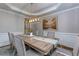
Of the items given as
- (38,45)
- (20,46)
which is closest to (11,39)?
(20,46)

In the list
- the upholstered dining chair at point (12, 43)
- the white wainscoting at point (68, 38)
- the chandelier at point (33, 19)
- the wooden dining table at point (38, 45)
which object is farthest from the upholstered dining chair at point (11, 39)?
the white wainscoting at point (68, 38)

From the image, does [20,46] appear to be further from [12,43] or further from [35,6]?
[35,6]

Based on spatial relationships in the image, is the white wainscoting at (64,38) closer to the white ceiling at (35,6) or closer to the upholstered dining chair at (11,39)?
the upholstered dining chair at (11,39)

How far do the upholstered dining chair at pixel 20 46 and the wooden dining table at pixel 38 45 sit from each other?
0.20ft

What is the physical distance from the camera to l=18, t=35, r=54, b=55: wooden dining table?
1350 mm

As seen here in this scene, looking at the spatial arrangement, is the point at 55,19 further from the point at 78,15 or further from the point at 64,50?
the point at 64,50

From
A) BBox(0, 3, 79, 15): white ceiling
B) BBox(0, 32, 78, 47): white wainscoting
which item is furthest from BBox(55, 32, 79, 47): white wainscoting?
BBox(0, 3, 79, 15): white ceiling

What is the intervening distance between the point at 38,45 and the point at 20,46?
293mm

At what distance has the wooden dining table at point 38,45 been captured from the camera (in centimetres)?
135

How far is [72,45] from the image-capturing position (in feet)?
4.52

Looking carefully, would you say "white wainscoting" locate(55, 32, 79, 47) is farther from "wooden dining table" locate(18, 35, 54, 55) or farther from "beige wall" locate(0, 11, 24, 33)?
"beige wall" locate(0, 11, 24, 33)

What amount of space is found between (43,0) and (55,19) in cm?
37

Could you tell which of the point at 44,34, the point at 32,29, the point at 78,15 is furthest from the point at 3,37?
the point at 78,15

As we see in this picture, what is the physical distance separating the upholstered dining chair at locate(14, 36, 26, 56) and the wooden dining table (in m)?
0.06
